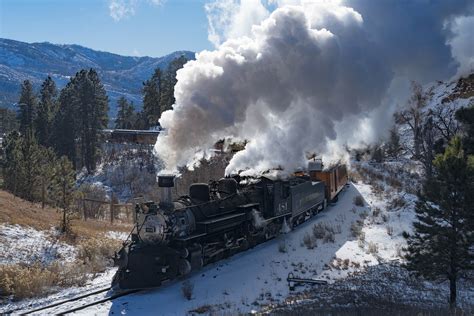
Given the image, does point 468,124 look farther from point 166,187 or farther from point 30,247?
point 30,247

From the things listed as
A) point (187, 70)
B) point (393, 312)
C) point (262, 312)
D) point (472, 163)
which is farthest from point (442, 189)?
point (187, 70)

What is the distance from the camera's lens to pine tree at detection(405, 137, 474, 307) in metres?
11.6

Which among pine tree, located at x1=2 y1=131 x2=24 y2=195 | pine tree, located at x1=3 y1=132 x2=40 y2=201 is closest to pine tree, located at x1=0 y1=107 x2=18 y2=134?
pine tree, located at x1=2 y1=131 x2=24 y2=195

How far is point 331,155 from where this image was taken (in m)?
28.8

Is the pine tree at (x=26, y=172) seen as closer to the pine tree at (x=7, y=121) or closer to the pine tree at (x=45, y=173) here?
the pine tree at (x=45, y=173)

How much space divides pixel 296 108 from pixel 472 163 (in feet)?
23.5

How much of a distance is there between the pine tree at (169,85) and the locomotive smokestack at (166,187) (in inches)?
1659

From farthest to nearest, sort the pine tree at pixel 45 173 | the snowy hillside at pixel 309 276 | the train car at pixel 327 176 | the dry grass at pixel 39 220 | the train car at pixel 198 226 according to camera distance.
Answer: the train car at pixel 327 176, the pine tree at pixel 45 173, the dry grass at pixel 39 220, the train car at pixel 198 226, the snowy hillside at pixel 309 276

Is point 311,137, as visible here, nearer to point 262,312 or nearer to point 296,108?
point 296,108

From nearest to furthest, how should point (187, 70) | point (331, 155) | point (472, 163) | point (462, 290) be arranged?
point (472, 163), point (462, 290), point (187, 70), point (331, 155)

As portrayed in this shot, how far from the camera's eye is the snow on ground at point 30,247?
14.3 m

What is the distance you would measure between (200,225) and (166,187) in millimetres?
1756

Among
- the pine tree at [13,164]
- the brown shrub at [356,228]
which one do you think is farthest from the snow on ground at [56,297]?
the pine tree at [13,164]

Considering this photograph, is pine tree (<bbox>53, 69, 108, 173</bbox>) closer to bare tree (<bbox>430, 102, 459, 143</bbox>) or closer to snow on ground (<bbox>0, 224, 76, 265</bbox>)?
bare tree (<bbox>430, 102, 459, 143</bbox>)
